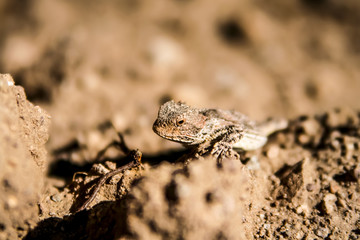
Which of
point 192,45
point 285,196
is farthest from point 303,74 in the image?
point 285,196

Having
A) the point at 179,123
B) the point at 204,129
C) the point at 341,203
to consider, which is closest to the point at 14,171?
the point at 179,123

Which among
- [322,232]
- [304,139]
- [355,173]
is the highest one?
[304,139]

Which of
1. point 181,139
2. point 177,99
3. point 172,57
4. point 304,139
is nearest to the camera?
point 181,139

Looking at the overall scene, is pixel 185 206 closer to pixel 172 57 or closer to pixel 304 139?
pixel 304 139

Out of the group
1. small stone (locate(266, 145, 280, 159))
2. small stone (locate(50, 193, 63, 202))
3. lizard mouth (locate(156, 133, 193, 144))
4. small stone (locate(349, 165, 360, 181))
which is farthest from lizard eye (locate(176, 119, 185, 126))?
small stone (locate(349, 165, 360, 181))

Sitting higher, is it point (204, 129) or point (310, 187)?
point (204, 129)

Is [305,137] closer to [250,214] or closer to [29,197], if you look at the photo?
[250,214]

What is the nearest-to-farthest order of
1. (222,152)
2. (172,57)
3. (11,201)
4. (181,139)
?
(11,201) → (222,152) → (181,139) → (172,57)

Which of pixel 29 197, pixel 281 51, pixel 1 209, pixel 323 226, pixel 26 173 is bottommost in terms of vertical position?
pixel 1 209
